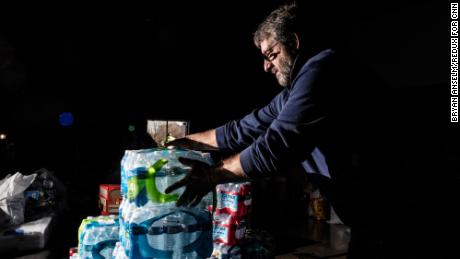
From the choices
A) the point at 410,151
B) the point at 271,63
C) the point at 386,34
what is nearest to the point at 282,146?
the point at 271,63

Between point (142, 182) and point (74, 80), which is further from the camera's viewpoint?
point (74, 80)

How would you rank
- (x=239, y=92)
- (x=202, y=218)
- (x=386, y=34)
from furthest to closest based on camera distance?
1. (x=239, y=92)
2. (x=386, y=34)
3. (x=202, y=218)

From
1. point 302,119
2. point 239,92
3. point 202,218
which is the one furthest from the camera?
point 239,92

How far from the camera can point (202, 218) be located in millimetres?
1941

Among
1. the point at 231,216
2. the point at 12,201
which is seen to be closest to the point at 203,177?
the point at 231,216

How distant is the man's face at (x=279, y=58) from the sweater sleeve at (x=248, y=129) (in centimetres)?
30

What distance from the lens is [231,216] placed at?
Result: 3.64 metres

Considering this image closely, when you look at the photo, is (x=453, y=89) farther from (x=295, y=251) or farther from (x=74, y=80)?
(x=74, y=80)

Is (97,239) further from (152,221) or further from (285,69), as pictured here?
(285,69)

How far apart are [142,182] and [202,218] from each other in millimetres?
408

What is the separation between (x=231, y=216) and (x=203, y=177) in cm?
212

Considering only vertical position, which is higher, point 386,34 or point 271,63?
point 386,34

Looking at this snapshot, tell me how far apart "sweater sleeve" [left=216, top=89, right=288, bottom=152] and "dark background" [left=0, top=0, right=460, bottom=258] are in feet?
9.78

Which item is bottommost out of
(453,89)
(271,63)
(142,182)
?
(142,182)
